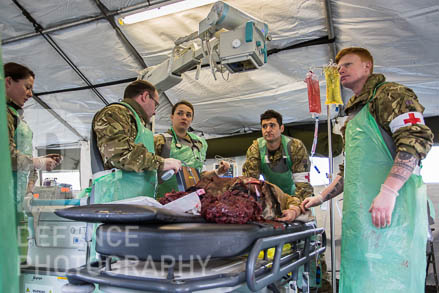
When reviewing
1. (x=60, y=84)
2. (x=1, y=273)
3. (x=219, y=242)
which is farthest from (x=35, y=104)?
(x=1, y=273)

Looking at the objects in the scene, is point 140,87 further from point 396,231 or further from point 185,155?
point 396,231

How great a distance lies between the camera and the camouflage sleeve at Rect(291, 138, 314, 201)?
3.33 metres

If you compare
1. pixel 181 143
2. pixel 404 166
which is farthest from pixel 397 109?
pixel 181 143

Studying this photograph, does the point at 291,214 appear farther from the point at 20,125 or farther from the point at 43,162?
the point at 20,125

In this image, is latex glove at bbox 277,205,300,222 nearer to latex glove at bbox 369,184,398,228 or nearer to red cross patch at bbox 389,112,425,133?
latex glove at bbox 369,184,398,228

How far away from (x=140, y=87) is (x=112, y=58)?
269 centimetres

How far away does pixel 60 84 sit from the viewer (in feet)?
18.3

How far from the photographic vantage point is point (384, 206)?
5.37ft

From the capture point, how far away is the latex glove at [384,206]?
1.63m

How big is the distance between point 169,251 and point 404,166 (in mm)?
1176

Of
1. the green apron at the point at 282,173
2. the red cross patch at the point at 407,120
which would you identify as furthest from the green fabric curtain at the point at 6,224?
the green apron at the point at 282,173

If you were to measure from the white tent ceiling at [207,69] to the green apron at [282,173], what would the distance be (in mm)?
1422

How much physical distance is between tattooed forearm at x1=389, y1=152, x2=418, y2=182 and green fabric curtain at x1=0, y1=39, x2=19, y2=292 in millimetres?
1617

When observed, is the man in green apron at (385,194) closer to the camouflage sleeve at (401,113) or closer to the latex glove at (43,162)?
the camouflage sleeve at (401,113)
